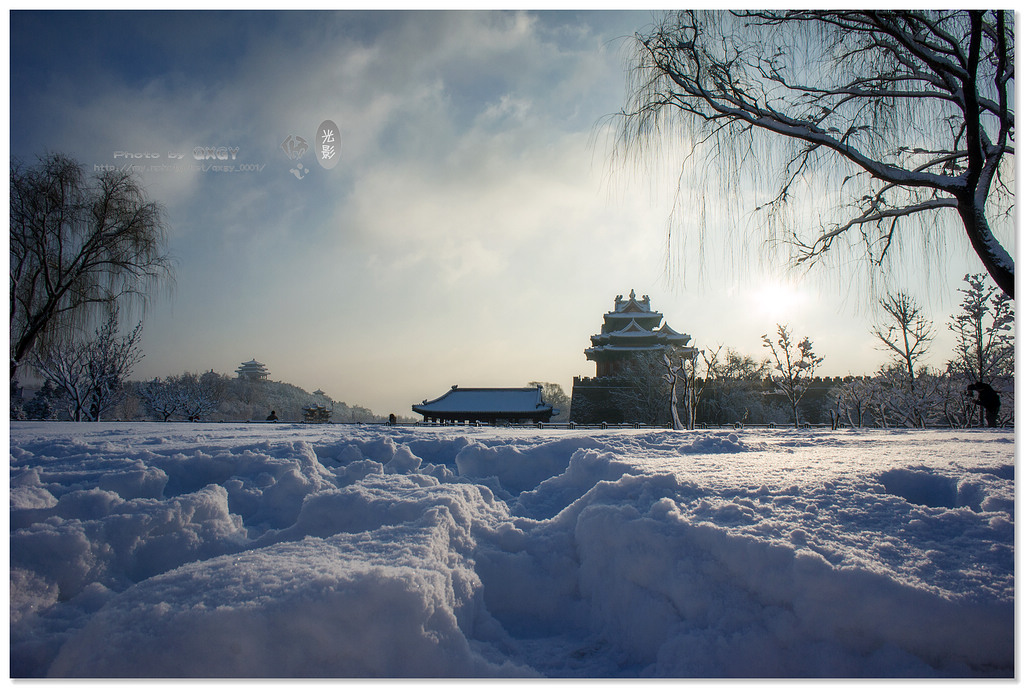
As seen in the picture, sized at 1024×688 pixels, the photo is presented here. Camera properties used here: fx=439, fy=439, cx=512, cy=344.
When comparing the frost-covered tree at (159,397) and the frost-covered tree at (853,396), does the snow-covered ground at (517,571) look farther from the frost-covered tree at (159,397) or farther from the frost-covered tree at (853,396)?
the frost-covered tree at (159,397)

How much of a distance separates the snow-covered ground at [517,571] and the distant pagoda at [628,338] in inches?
765

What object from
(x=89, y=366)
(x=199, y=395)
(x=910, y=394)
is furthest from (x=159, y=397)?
(x=910, y=394)

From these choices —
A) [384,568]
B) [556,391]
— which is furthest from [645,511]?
[556,391]

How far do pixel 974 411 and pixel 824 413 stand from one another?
1119 centimetres

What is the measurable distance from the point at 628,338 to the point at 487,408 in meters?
7.63

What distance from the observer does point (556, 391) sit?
41.0 m

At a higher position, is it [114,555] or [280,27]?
[280,27]

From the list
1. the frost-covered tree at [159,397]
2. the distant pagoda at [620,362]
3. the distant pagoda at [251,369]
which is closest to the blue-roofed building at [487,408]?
the distant pagoda at [620,362]

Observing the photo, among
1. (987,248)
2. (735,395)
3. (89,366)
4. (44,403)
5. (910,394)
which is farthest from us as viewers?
(735,395)

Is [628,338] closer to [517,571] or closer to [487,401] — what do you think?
[487,401]

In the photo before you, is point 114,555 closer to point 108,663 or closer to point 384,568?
point 108,663

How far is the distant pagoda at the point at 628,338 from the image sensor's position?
822 inches

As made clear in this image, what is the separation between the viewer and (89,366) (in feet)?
19.1

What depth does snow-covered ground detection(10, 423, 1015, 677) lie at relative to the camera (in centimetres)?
→ 108
